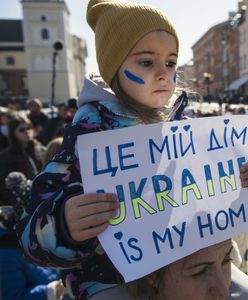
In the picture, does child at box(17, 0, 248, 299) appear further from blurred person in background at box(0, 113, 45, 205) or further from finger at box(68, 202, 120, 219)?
blurred person in background at box(0, 113, 45, 205)

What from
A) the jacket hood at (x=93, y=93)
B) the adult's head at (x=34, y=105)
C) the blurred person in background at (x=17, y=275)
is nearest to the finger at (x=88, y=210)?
the jacket hood at (x=93, y=93)

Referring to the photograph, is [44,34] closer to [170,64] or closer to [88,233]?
[170,64]

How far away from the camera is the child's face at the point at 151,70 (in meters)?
1.07

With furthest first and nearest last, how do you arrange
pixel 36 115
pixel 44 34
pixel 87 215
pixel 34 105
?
1. pixel 44 34
2. pixel 36 115
3. pixel 34 105
4. pixel 87 215

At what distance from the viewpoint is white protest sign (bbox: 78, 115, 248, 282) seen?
0.92m

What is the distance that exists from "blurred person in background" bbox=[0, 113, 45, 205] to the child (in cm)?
204

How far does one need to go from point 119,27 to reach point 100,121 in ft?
0.99

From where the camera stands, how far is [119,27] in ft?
3.68

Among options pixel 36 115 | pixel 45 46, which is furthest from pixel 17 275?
pixel 45 46

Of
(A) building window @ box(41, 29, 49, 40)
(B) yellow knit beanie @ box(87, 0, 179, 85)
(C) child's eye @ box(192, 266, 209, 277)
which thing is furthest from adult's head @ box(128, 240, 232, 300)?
(A) building window @ box(41, 29, 49, 40)

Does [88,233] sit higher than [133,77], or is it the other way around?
[133,77]

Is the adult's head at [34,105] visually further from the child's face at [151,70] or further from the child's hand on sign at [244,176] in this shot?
the child's hand on sign at [244,176]

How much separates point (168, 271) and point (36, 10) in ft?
185

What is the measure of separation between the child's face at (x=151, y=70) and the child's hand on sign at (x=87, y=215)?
36 centimetres
